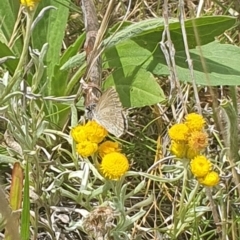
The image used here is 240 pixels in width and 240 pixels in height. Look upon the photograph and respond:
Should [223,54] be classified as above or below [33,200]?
above

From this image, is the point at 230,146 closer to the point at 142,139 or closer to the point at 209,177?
the point at 209,177

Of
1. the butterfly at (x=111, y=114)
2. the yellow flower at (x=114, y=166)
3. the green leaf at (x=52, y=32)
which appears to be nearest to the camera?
the yellow flower at (x=114, y=166)

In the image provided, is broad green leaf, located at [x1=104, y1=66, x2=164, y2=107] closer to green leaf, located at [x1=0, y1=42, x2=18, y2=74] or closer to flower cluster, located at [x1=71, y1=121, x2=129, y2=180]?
green leaf, located at [x1=0, y1=42, x2=18, y2=74]

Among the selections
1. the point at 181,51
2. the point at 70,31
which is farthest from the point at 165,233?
the point at 70,31

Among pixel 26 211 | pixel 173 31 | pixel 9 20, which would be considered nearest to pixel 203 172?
pixel 26 211

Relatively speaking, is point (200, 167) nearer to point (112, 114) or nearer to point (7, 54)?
point (112, 114)

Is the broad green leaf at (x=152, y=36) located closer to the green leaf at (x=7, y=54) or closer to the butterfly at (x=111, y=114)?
the green leaf at (x=7, y=54)

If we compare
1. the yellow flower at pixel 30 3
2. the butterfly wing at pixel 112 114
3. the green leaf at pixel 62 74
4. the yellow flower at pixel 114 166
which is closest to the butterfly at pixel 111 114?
the butterfly wing at pixel 112 114
